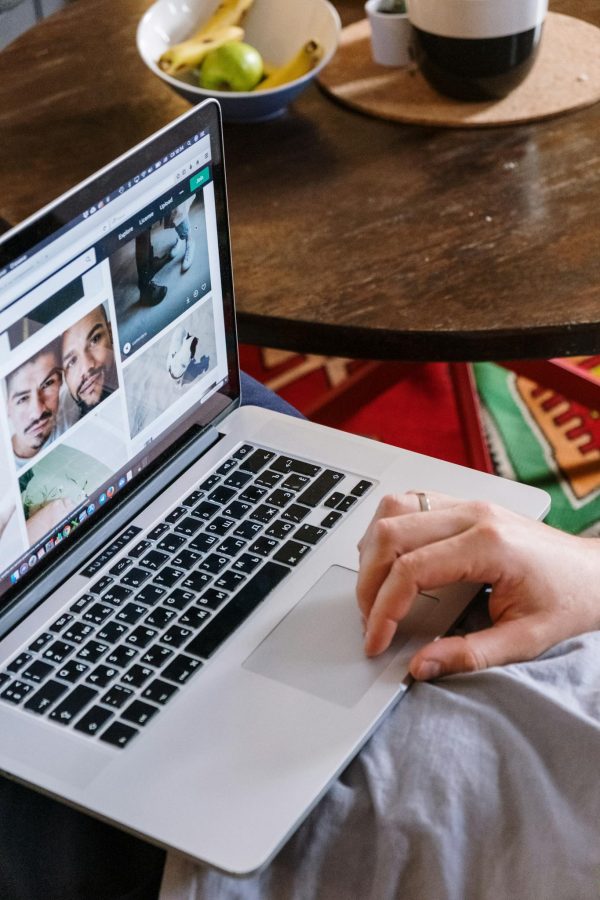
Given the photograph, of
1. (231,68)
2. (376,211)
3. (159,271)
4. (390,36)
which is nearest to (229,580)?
(159,271)

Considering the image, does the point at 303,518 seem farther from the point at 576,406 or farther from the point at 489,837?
the point at 576,406

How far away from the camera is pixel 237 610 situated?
2.76 ft

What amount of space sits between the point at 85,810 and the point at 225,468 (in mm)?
358

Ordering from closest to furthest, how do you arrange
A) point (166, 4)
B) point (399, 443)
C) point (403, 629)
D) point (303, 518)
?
point (403, 629), point (303, 518), point (166, 4), point (399, 443)

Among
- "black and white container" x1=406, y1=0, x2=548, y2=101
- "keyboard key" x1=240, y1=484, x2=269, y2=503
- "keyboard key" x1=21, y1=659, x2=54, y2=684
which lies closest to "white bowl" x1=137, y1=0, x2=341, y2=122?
"black and white container" x1=406, y1=0, x2=548, y2=101

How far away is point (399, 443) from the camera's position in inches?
78.2

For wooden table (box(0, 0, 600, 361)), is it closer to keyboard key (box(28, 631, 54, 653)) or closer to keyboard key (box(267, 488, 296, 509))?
keyboard key (box(267, 488, 296, 509))

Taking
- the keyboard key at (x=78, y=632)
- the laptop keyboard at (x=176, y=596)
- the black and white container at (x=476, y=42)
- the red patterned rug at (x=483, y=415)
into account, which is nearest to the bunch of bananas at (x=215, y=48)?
the black and white container at (x=476, y=42)

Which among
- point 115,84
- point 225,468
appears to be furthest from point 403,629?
point 115,84

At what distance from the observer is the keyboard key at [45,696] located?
2.52 ft

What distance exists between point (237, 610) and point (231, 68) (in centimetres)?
86

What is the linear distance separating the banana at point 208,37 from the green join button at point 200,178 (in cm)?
63

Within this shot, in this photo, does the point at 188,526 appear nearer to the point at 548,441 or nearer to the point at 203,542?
the point at 203,542

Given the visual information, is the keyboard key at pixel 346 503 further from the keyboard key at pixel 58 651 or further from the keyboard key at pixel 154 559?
the keyboard key at pixel 58 651
